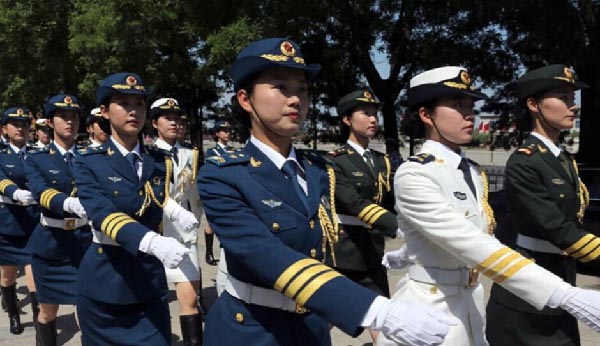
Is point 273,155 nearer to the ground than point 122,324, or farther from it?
farther from it

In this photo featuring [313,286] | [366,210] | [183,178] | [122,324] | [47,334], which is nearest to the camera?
[313,286]

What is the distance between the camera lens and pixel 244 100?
2.71 m

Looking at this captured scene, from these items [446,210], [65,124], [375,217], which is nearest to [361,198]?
[375,217]

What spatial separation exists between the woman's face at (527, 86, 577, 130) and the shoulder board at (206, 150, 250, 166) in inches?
84.6

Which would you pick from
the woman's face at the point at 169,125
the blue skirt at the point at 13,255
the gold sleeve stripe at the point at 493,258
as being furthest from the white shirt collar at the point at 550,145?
the blue skirt at the point at 13,255

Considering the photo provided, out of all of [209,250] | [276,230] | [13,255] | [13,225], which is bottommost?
[209,250]

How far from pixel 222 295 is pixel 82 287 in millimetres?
1902

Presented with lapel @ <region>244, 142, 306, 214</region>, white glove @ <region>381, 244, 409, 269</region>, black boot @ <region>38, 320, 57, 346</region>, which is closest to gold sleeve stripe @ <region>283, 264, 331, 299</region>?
lapel @ <region>244, 142, 306, 214</region>

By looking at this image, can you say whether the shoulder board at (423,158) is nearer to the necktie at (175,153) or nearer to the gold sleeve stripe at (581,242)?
the gold sleeve stripe at (581,242)

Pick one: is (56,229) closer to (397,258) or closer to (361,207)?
(361,207)

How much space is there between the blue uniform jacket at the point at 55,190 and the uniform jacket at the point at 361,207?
7.63 feet

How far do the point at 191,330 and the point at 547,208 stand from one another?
11.0 feet

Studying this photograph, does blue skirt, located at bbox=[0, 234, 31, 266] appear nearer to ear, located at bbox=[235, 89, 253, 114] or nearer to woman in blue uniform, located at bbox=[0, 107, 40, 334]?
woman in blue uniform, located at bbox=[0, 107, 40, 334]

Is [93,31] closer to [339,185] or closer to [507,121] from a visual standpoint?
[507,121]
